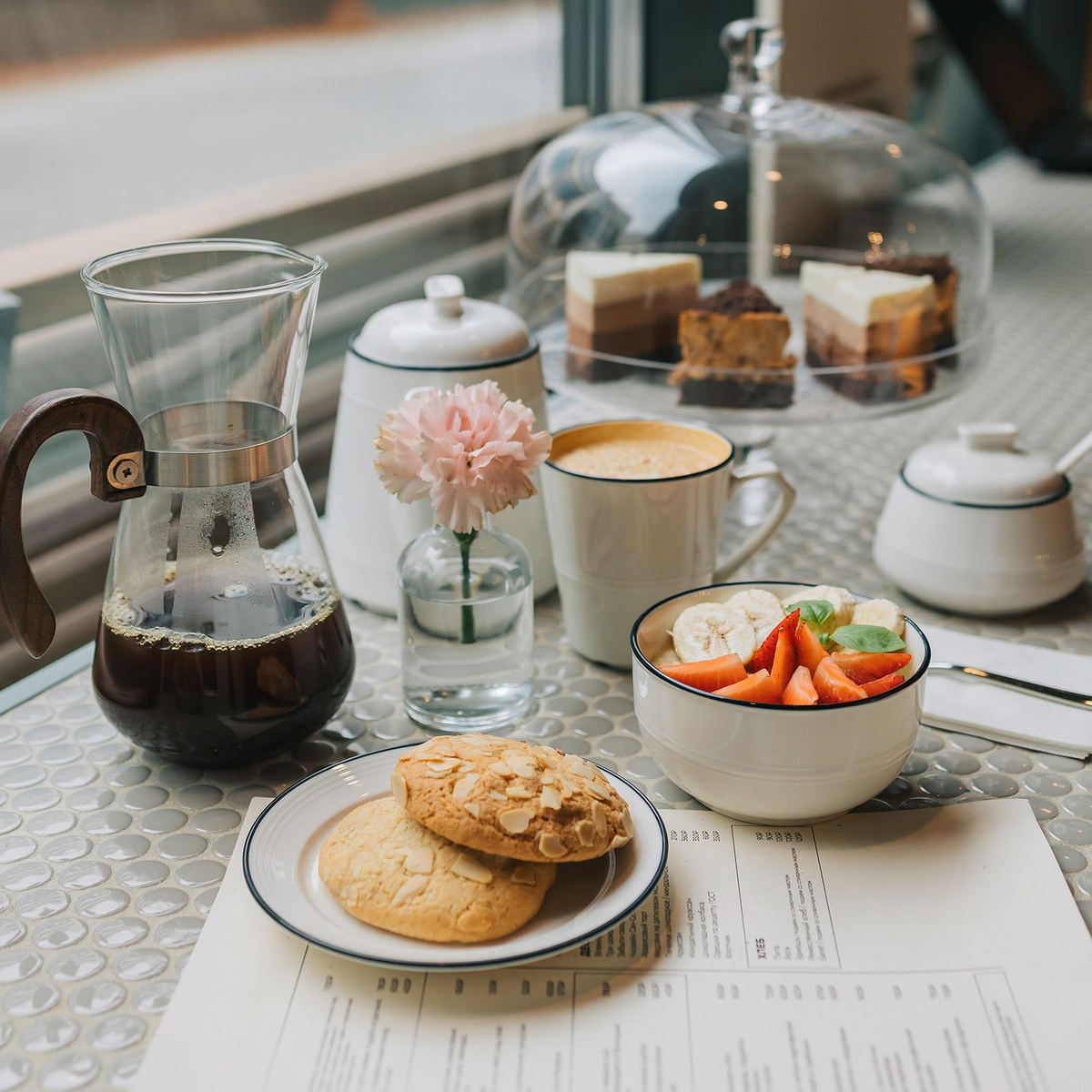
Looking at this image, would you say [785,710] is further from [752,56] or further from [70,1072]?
[752,56]

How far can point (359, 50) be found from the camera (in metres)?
1.20

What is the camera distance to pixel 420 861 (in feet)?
1.63

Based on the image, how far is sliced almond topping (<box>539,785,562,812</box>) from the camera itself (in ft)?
1.63

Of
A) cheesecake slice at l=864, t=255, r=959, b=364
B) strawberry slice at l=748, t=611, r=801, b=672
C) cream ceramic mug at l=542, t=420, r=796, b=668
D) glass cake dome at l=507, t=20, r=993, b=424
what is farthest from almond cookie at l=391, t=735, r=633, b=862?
cheesecake slice at l=864, t=255, r=959, b=364

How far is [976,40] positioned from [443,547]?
6.77 feet

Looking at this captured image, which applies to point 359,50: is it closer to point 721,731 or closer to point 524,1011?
point 721,731

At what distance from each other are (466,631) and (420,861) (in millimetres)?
189

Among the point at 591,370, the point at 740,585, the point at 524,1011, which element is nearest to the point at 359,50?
the point at 591,370

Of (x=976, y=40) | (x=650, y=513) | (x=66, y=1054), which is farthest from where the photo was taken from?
(x=976, y=40)

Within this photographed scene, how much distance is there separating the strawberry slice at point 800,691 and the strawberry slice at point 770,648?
18mm

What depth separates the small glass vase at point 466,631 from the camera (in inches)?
26.2

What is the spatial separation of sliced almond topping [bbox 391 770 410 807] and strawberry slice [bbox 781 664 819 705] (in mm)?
181

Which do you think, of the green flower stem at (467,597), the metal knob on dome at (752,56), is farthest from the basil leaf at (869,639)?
the metal knob on dome at (752,56)

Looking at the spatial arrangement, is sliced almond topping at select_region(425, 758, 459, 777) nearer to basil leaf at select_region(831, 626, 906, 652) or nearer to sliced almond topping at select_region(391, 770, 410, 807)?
sliced almond topping at select_region(391, 770, 410, 807)
